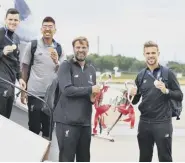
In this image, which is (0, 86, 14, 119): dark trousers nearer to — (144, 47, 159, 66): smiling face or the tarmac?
the tarmac

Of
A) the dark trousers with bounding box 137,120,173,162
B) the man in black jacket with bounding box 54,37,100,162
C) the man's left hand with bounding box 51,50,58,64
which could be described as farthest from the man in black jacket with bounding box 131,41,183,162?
the man's left hand with bounding box 51,50,58,64

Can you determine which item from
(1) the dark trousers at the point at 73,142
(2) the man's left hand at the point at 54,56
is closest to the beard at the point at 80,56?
(1) the dark trousers at the point at 73,142

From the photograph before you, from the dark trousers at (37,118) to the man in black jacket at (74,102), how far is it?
0.78m

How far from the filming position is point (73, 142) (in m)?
2.86

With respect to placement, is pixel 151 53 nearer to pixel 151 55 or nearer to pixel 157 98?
pixel 151 55

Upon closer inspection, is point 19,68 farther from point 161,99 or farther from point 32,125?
point 161,99

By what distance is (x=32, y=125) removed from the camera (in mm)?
3732

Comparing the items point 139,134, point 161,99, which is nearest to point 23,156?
point 139,134

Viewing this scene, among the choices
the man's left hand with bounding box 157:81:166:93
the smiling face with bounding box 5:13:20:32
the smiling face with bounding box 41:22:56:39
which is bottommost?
the man's left hand with bounding box 157:81:166:93

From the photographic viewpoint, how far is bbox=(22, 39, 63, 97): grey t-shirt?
3539 mm

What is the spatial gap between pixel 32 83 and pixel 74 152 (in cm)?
96

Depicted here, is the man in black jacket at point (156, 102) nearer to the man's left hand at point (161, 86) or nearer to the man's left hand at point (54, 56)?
the man's left hand at point (161, 86)

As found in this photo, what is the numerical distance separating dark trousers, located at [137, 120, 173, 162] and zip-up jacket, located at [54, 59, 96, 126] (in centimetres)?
50

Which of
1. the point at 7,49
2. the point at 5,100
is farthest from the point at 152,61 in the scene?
the point at 5,100
